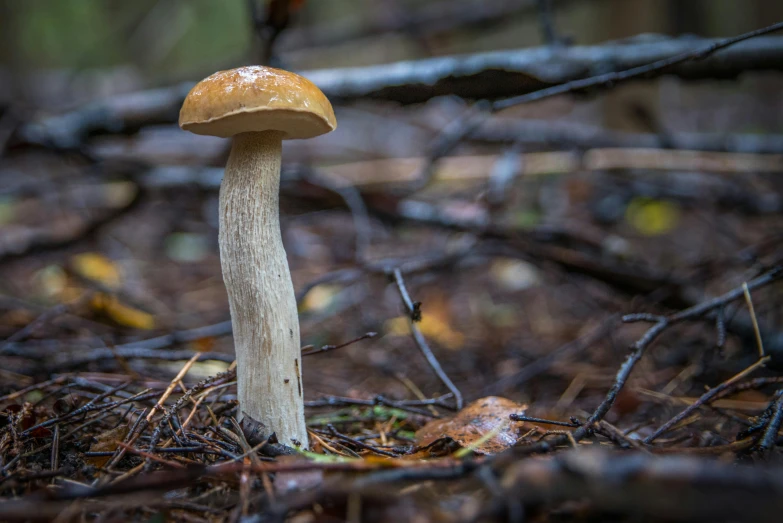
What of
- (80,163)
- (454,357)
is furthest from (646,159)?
(80,163)

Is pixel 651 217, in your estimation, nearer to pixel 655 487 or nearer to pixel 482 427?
pixel 482 427

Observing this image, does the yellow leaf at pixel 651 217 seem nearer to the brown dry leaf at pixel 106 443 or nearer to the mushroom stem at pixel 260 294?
the mushroom stem at pixel 260 294

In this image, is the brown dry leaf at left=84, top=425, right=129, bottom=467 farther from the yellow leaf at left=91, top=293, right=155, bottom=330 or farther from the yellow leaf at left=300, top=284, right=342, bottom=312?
the yellow leaf at left=300, top=284, right=342, bottom=312

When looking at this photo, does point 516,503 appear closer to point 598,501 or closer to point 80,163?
point 598,501

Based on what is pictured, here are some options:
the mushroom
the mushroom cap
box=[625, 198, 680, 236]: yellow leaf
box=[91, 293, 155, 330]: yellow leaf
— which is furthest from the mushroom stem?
box=[625, 198, 680, 236]: yellow leaf

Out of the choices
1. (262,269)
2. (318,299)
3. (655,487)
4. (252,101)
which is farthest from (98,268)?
(655,487)
